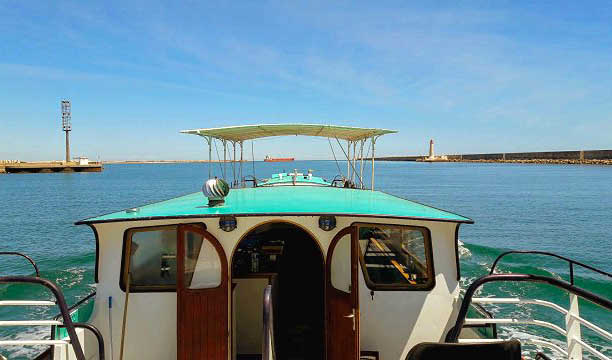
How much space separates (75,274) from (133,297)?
16.3 m

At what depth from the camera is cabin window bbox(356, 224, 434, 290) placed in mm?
5949

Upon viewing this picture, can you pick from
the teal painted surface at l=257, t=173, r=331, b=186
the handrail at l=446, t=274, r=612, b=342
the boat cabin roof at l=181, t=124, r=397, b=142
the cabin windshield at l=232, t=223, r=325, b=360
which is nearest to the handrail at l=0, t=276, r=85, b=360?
the cabin windshield at l=232, t=223, r=325, b=360

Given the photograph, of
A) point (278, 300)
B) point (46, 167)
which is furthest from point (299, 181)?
point (46, 167)

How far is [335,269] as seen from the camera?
574cm

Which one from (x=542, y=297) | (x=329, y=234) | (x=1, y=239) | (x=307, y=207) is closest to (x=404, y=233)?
(x=329, y=234)

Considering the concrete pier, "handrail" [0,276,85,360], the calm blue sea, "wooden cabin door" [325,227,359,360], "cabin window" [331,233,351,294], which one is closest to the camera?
"handrail" [0,276,85,360]

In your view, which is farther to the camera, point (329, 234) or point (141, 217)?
point (329, 234)

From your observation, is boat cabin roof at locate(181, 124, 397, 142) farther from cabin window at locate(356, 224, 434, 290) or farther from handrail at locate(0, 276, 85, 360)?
handrail at locate(0, 276, 85, 360)

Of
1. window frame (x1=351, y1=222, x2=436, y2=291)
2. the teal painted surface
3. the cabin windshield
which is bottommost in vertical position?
the cabin windshield

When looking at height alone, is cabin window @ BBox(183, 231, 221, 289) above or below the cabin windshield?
above

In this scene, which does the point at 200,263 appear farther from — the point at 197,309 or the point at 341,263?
the point at 341,263

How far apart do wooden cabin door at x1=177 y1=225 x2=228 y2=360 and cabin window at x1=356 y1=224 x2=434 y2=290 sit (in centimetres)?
222

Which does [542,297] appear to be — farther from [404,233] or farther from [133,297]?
[133,297]

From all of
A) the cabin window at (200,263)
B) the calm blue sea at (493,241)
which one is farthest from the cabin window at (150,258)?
the calm blue sea at (493,241)
